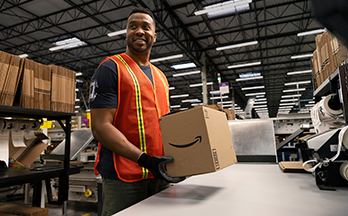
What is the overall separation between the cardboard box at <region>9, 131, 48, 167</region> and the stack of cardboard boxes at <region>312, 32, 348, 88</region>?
105 inches

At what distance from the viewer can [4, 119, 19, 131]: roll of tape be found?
1908 mm

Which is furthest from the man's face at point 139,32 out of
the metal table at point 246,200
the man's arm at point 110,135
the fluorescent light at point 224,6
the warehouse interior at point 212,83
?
the fluorescent light at point 224,6

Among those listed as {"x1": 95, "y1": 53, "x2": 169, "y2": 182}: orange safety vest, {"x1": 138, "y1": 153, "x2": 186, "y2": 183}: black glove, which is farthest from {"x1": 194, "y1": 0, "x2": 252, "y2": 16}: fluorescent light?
{"x1": 138, "y1": 153, "x2": 186, "y2": 183}: black glove

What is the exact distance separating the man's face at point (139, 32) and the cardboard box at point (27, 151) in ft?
5.70

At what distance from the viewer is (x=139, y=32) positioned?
3.75 ft

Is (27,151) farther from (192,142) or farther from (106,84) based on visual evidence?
(192,142)

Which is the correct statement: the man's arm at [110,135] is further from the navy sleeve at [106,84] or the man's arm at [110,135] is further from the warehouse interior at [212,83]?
the warehouse interior at [212,83]

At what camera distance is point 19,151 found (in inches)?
85.0

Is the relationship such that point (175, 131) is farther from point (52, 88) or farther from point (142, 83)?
point (52, 88)

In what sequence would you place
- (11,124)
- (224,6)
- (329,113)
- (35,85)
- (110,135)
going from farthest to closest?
(224,6)
(11,124)
(35,85)
(329,113)
(110,135)

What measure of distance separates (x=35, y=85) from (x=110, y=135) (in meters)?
1.19

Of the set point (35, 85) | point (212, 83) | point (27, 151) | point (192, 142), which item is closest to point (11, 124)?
point (27, 151)

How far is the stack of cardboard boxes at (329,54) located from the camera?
126 centimetres

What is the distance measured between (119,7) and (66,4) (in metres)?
1.90
